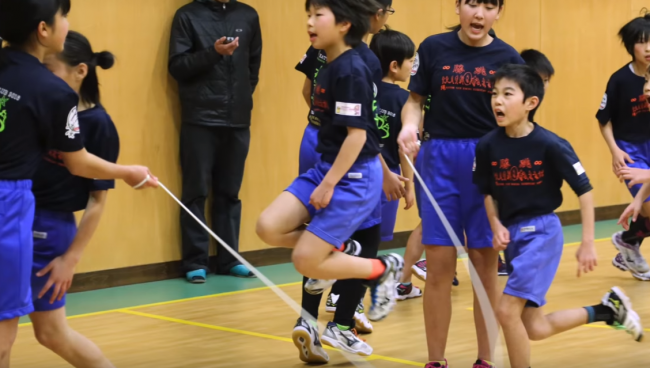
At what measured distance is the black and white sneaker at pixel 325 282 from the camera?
15.0 ft

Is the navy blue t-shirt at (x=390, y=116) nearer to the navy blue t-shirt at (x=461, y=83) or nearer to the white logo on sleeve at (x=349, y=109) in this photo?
the navy blue t-shirt at (x=461, y=83)

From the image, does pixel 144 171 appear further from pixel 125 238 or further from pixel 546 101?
pixel 546 101

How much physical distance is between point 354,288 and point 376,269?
0.54 meters

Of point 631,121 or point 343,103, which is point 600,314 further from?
point 631,121

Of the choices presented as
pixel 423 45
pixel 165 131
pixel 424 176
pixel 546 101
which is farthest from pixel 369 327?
pixel 546 101

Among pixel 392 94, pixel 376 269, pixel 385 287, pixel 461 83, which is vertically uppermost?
pixel 461 83

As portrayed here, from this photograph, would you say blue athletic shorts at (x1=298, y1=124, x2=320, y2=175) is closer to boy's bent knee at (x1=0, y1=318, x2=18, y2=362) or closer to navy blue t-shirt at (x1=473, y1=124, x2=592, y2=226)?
navy blue t-shirt at (x1=473, y1=124, x2=592, y2=226)

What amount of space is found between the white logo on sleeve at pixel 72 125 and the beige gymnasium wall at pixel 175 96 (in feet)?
12.4

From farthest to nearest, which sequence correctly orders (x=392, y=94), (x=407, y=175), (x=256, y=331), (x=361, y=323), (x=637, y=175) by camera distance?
(x=407, y=175) → (x=392, y=94) → (x=256, y=331) → (x=361, y=323) → (x=637, y=175)

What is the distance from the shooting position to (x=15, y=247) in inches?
130

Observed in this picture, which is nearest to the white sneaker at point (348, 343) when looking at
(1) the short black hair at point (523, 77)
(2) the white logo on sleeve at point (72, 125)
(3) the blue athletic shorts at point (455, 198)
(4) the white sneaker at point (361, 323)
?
(4) the white sneaker at point (361, 323)

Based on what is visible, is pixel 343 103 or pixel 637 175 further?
pixel 637 175

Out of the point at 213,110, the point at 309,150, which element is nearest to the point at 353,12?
the point at 309,150

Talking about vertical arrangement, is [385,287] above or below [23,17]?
below
